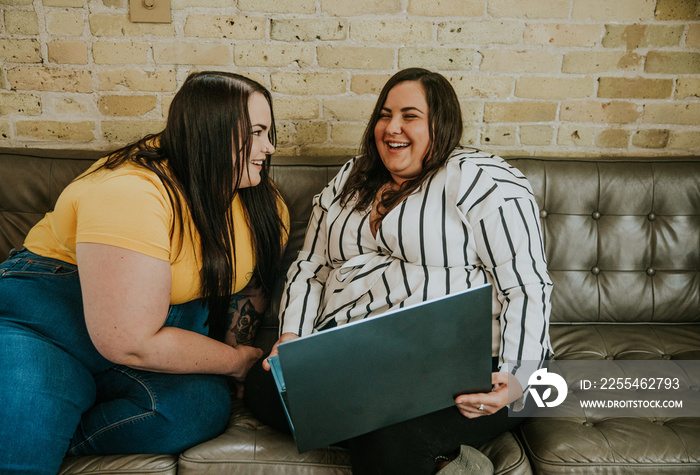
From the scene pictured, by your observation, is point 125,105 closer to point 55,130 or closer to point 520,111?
point 55,130

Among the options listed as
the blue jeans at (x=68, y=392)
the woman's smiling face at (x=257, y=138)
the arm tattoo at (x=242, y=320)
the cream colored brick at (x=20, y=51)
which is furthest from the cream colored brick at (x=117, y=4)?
the arm tattoo at (x=242, y=320)

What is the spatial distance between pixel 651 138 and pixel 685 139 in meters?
0.12

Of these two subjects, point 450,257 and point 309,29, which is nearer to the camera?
point 450,257

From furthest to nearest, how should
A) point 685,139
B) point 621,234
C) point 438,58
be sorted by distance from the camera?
point 685,139 → point 438,58 → point 621,234

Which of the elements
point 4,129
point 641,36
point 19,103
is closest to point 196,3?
point 19,103

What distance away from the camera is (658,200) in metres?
1.52

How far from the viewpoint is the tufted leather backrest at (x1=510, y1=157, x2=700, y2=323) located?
4.98 ft

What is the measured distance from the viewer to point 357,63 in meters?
1.63

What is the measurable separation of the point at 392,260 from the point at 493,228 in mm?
261

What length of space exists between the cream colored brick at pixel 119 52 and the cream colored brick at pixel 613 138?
5.10 feet

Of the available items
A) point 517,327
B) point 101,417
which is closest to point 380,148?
point 517,327

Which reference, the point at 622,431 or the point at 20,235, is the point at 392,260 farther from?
the point at 20,235

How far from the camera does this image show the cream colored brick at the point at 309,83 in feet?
5.39

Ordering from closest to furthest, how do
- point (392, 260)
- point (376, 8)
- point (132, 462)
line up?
1. point (132, 462)
2. point (392, 260)
3. point (376, 8)
